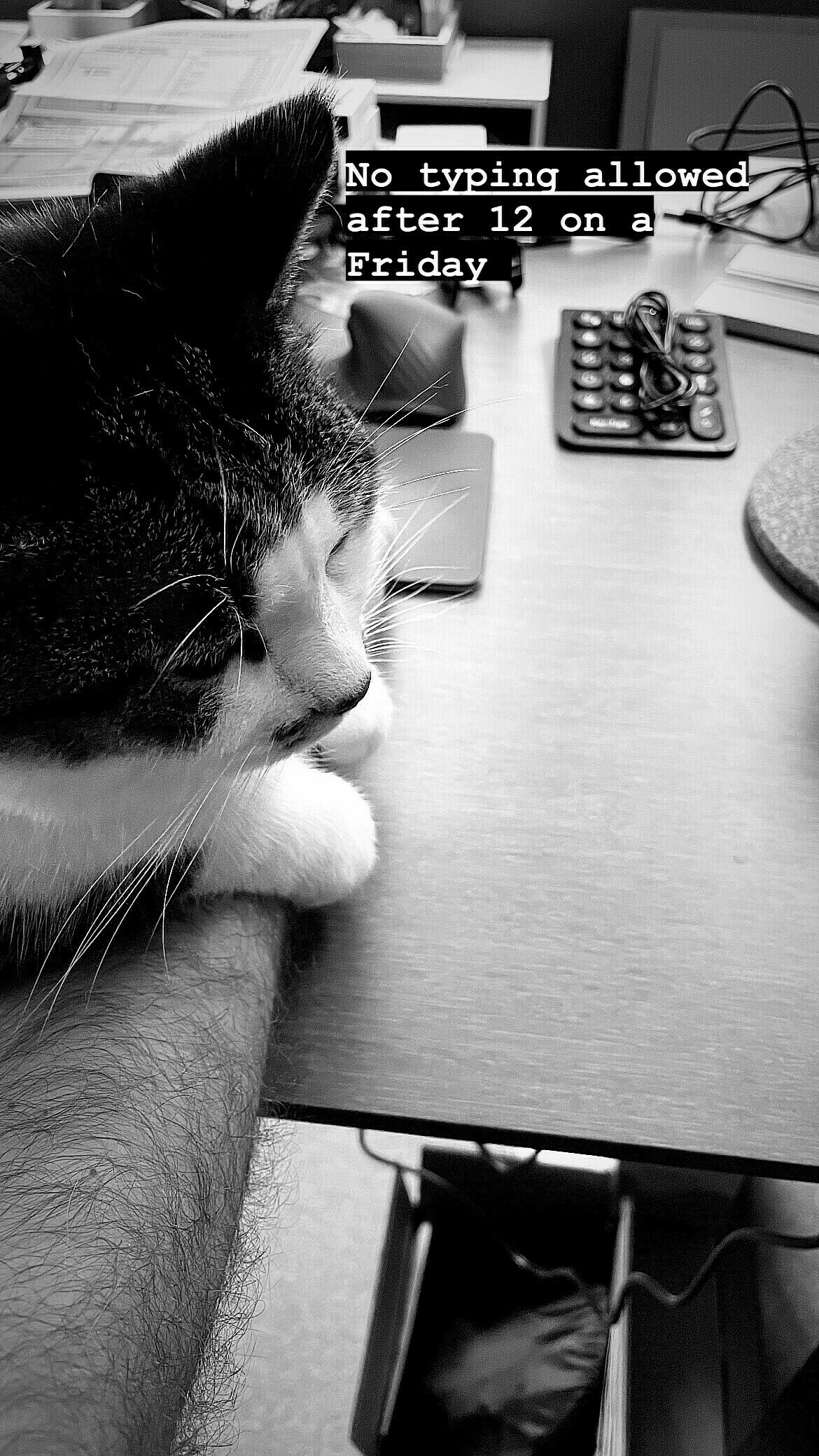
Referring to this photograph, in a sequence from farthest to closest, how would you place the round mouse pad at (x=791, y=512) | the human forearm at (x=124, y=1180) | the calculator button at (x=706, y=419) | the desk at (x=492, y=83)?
the desk at (x=492, y=83)
the calculator button at (x=706, y=419)
the round mouse pad at (x=791, y=512)
the human forearm at (x=124, y=1180)

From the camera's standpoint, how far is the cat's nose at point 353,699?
0.51 meters

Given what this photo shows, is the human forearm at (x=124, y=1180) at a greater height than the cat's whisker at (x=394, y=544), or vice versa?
the cat's whisker at (x=394, y=544)

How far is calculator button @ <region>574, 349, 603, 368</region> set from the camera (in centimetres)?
89

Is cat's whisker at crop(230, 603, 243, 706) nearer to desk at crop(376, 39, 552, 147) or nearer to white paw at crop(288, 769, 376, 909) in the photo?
white paw at crop(288, 769, 376, 909)

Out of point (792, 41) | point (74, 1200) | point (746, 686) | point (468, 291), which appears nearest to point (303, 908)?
point (74, 1200)

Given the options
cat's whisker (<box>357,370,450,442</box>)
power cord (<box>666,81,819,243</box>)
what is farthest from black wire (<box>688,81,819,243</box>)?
cat's whisker (<box>357,370,450,442</box>)

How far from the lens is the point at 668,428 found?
2.76ft

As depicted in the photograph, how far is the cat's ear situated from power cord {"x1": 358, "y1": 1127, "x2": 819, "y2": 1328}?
639 mm

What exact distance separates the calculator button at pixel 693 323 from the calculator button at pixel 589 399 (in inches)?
4.9

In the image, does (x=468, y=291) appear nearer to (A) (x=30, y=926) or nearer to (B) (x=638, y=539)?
(B) (x=638, y=539)

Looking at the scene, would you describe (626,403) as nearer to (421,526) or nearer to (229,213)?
(421,526)

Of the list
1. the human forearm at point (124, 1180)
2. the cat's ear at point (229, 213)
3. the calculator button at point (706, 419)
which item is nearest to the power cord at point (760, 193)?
the calculator button at point (706, 419)

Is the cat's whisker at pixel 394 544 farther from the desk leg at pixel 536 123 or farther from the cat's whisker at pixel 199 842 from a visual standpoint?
the desk leg at pixel 536 123

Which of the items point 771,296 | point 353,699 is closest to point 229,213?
point 353,699
